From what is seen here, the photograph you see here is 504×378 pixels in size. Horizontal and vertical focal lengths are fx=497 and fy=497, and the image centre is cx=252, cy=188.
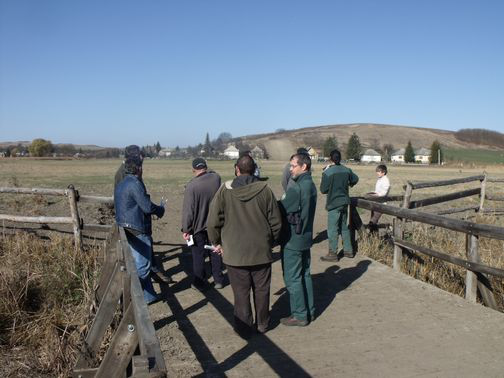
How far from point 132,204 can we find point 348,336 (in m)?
2.90

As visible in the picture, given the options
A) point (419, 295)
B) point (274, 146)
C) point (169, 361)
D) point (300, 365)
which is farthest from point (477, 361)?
point (274, 146)

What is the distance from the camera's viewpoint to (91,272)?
26.0 feet

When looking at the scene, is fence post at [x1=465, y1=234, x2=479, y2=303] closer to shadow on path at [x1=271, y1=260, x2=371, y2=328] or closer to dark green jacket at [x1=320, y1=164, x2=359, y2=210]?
shadow on path at [x1=271, y1=260, x2=371, y2=328]

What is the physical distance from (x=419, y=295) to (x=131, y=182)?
154 inches

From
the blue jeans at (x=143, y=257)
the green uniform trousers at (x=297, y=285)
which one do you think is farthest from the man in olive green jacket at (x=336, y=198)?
the blue jeans at (x=143, y=257)

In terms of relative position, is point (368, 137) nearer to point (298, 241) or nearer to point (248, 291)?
point (298, 241)

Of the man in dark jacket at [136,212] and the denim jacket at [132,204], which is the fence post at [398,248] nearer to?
the man in dark jacket at [136,212]

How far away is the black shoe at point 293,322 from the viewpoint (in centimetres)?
540

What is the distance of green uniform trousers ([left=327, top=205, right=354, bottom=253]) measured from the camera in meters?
8.27

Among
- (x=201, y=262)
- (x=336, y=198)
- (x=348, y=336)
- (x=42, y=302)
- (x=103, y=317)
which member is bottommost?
(x=42, y=302)

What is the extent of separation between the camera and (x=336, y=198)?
8.19 m

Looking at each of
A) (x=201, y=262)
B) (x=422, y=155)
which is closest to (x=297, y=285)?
(x=201, y=262)

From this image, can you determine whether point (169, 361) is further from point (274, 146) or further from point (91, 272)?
point (274, 146)

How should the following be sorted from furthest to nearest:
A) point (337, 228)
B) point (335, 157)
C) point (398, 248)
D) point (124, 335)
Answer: point (335, 157) < point (337, 228) < point (398, 248) < point (124, 335)
